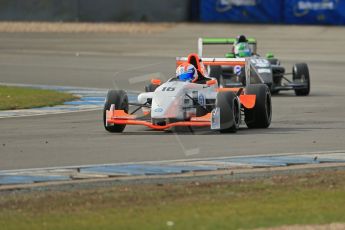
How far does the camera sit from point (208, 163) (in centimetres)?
1373

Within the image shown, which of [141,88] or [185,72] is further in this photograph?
[141,88]

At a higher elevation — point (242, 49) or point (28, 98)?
point (242, 49)

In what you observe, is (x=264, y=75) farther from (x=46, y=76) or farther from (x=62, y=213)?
(x=62, y=213)

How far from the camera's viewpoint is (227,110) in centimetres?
1630

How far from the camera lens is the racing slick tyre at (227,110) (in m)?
16.3

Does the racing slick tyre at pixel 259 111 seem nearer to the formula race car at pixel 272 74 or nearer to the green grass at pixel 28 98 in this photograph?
the green grass at pixel 28 98

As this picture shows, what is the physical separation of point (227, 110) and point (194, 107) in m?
0.89

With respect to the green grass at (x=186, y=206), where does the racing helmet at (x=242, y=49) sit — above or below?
below

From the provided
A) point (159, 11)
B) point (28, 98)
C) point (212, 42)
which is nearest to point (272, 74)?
point (212, 42)

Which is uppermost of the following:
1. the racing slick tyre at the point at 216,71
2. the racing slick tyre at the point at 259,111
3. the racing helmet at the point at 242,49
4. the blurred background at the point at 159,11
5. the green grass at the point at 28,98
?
the racing slick tyre at the point at 259,111

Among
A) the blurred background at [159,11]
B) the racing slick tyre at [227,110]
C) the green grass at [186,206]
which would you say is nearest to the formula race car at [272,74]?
the racing slick tyre at [227,110]

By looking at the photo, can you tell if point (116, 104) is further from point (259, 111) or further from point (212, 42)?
point (212, 42)

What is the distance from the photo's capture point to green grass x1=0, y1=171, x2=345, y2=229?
10281 millimetres

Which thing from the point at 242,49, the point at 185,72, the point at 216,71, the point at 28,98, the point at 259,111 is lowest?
the point at 28,98
